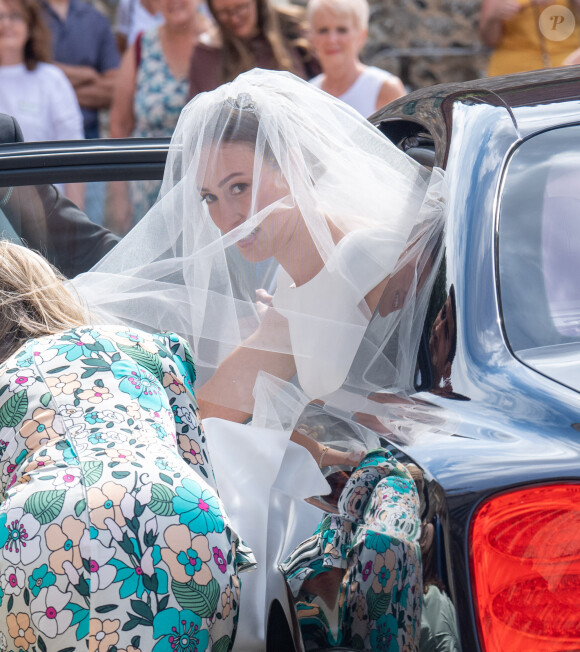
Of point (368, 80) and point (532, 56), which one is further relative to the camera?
point (532, 56)

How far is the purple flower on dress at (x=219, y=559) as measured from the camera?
1642 millimetres

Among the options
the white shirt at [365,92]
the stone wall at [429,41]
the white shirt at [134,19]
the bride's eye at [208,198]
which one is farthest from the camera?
the stone wall at [429,41]

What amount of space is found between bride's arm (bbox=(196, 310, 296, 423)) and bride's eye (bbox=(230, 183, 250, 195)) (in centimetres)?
32

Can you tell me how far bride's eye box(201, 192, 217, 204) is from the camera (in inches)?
96.2

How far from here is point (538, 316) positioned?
1720 mm

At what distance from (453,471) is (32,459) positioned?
722mm

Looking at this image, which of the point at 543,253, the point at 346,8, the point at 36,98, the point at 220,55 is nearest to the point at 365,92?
the point at 346,8

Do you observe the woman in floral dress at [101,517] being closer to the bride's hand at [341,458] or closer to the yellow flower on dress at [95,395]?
the yellow flower on dress at [95,395]

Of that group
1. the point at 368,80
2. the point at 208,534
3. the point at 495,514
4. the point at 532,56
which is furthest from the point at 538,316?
the point at 532,56

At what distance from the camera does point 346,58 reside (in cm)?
467

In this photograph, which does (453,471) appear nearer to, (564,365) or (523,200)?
(564,365)

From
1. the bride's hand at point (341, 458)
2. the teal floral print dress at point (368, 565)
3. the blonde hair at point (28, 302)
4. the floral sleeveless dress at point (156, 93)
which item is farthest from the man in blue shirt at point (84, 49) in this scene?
the teal floral print dress at point (368, 565)

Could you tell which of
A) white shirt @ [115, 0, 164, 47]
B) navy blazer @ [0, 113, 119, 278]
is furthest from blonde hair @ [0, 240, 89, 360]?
white shirt @ [115, 0, 164, 47]

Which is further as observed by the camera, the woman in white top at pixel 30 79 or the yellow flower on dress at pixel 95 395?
the woman in white top at pixel 30 79
